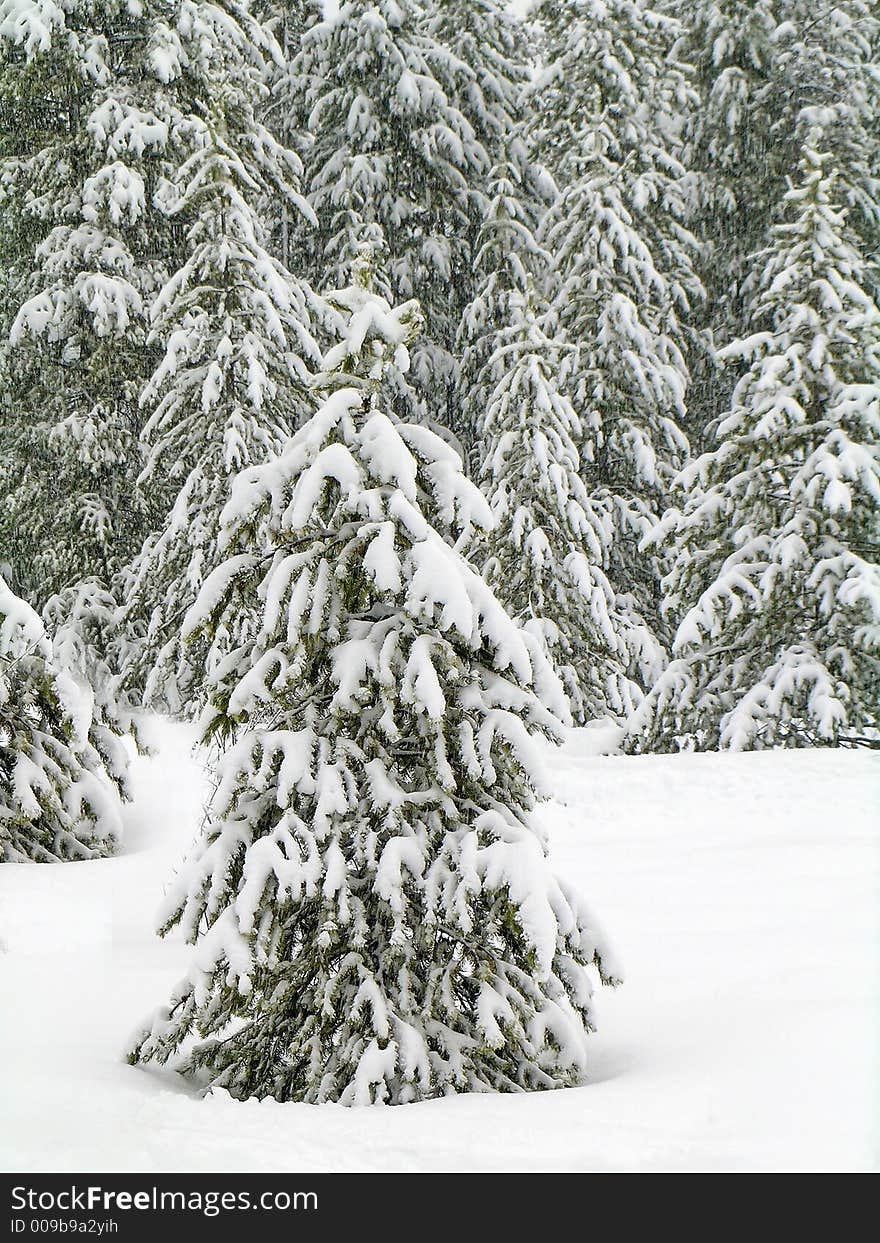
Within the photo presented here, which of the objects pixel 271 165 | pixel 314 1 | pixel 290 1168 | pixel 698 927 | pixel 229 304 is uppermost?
pixel 314 1

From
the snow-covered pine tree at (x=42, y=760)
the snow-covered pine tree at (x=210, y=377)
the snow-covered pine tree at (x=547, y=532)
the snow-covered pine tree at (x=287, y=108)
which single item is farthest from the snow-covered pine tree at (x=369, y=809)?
the snow-covered pine tree at (x=287, y=108)

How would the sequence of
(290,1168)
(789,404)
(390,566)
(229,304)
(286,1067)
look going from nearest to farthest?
(290,1168) < (390,566) < (286,1067) < (789,404) < (229,304)

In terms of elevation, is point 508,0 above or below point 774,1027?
above

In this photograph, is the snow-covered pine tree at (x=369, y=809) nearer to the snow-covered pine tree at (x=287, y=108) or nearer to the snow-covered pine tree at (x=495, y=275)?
the snow-covered pine tree at (x=495, y=275)

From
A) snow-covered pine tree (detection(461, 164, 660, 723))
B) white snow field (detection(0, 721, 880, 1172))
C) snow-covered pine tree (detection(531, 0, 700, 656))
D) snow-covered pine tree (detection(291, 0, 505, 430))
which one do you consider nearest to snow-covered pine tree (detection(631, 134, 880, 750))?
snow-covered pine tree (detection(461, 164, 660, 723))

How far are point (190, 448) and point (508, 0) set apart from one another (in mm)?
13072

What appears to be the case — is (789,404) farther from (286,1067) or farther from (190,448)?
(286,1067)

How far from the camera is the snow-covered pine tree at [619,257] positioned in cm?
1579

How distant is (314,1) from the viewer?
762 inches

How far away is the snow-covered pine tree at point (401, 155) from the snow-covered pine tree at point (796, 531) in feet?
21.7

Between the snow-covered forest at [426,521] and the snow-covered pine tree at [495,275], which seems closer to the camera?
the snow-covered forest at [426,521]

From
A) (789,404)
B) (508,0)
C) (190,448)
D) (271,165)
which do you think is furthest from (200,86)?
(789,404)

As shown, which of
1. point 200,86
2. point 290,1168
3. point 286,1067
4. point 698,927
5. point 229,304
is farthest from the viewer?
point 200,86

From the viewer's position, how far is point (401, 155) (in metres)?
18.0
